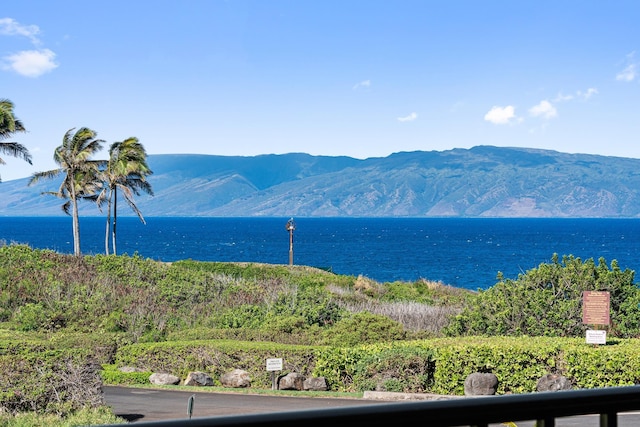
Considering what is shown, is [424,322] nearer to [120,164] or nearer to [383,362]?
[383,362]

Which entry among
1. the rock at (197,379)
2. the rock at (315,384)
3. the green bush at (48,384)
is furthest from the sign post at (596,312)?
the green bush at (48,384)

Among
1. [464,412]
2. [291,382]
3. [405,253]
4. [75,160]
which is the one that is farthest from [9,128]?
[405,253]

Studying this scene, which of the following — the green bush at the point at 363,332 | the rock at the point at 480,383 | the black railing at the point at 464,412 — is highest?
the black railing at the point at 464,412

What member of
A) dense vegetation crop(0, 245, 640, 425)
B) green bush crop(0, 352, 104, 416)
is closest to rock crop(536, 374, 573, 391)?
dense vegetation crop(0, 245, 640, 425)

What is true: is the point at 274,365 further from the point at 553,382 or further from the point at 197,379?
the point at 553,382

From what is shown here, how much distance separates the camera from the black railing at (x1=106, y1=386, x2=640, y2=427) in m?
1.55

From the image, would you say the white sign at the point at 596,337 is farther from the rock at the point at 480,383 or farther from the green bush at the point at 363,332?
the green bush at the point at 363,332

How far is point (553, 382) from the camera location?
66.2ft

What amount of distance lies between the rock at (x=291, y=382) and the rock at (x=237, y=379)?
995 millimetres

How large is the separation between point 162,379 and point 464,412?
22.0m

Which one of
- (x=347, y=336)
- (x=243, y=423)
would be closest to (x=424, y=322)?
(x=347, y=336)

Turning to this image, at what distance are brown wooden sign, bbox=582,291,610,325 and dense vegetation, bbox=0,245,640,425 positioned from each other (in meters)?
0.65

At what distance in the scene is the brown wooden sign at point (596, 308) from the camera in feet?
66.4

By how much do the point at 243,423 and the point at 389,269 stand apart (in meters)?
108
